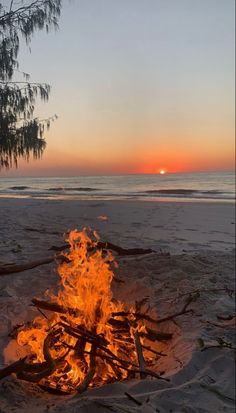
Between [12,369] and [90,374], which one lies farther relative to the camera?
[90,374]

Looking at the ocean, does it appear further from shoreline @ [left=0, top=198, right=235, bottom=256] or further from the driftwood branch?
the driftwood branch

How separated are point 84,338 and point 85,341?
10 centimetres

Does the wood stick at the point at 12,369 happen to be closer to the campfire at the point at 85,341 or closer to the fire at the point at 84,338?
the campfire at the point at 85,341

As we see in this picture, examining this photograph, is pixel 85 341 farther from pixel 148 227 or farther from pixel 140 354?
pixel 148 227

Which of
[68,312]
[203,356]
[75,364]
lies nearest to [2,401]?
[75,364]

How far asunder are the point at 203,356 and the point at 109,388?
118cm

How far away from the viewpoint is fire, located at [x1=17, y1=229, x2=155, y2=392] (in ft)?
11.1

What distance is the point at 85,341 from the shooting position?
3.63 metres

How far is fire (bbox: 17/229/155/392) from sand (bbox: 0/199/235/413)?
23cm

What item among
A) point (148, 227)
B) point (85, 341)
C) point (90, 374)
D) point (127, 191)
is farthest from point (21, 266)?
point (127, 191)

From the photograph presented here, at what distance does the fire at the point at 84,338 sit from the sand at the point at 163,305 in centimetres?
23

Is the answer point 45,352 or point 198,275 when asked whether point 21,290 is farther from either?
point 198,275

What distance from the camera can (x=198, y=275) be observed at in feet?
20.2

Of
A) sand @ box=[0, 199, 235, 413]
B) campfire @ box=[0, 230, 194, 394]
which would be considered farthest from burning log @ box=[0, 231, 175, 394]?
sand @ box=[0, 199, 235, 413]
